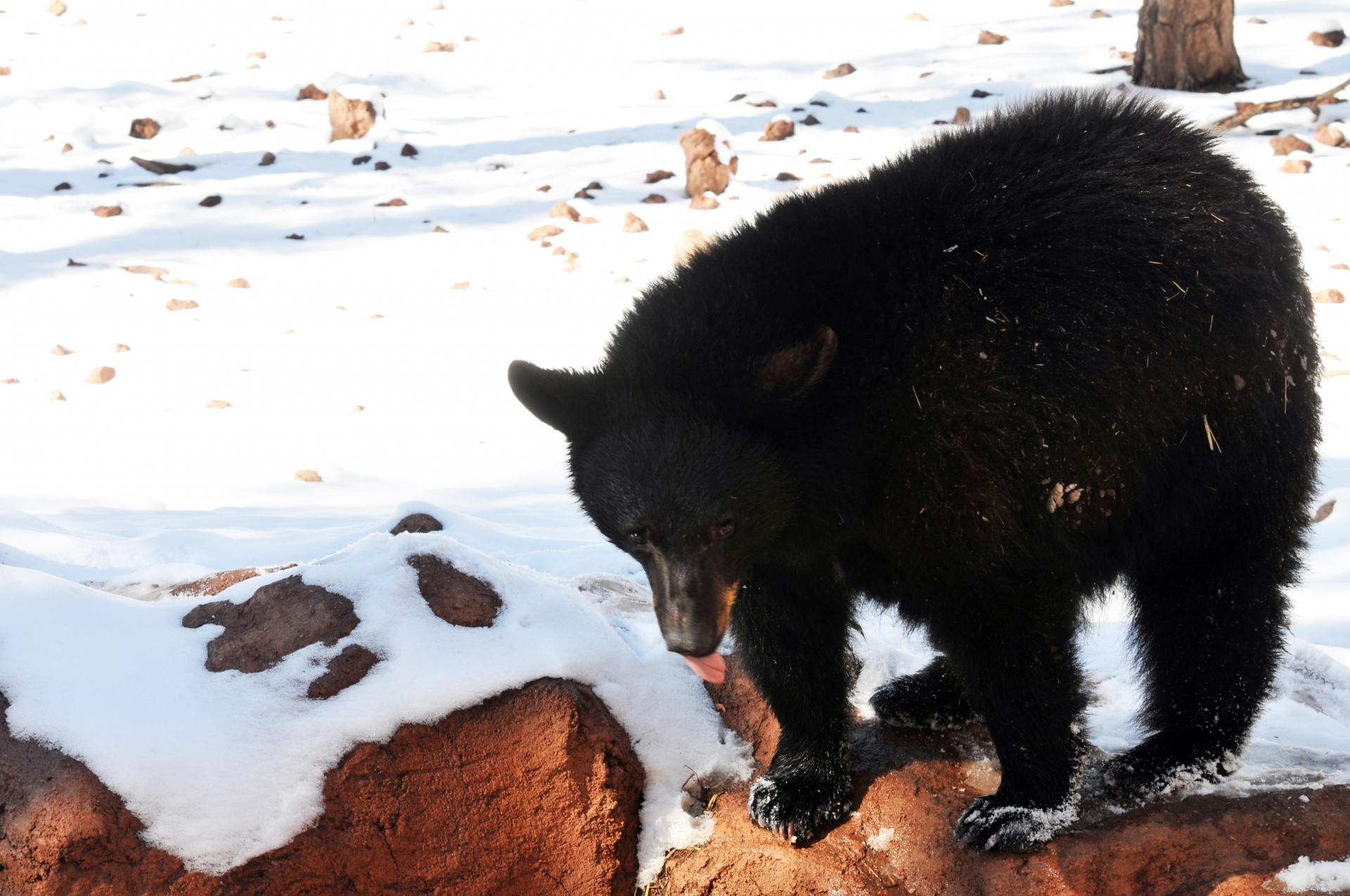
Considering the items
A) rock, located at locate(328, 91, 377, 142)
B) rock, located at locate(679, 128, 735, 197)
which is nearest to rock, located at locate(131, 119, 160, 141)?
rock, located at locate(328, 91, 377, 142)

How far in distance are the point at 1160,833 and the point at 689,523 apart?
5.11 ft

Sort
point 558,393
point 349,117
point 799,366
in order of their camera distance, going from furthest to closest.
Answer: point 349,117 < point 558,393 < point 799,366

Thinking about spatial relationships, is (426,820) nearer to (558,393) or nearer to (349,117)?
(558,393)

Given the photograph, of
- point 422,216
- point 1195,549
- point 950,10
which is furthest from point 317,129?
point 1195,549

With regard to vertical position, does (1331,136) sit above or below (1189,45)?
below

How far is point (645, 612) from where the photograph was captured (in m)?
4.39

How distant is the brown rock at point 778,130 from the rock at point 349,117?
4441 millimetres

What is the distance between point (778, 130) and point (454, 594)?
9540 millimetres

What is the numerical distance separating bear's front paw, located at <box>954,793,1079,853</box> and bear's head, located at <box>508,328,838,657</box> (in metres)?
0.98

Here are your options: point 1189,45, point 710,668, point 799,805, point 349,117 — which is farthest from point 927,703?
point 349,117

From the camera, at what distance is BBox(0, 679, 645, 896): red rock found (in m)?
2.85

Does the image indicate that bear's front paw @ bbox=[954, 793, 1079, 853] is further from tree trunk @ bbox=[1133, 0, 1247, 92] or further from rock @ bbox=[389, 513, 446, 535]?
tree trunk @ bbox=[1133, 0, 1247, 92]

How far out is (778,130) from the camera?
39.8 feet

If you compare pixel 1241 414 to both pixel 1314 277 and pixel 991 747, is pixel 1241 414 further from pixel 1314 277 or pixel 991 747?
pixel 1314 277
